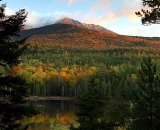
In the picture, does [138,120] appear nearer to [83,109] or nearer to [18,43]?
[83,109]

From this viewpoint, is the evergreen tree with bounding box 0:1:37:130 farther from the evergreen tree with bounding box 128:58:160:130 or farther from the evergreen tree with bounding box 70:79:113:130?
the evergreen tree with bounding box 70:79:113:130

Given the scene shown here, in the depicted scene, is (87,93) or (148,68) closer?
(148,68)

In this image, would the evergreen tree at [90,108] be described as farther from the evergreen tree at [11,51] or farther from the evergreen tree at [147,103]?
the evergreen tree at [11,51]

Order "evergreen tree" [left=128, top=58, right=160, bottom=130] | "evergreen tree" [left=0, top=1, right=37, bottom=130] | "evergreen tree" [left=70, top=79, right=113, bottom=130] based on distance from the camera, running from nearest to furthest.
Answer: "evergreen tree" [left=0, top=1, right=37, bottom=130] → "evergreen tree" [left=128, top=58, right=160, bottom=130] → "evergreen tree" [left=70, top=79, right=113, bottom=130]

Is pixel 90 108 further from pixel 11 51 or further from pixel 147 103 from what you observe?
pixel 11 51

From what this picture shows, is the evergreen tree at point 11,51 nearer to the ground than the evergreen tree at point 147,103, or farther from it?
farther from it

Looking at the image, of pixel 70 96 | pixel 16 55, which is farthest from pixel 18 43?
pixel 70 96

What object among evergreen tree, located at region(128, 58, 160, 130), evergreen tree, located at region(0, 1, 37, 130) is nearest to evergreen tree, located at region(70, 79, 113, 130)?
evergreen tree, located at region(128, 58, 160, 130)

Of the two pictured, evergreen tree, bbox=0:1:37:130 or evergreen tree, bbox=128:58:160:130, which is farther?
evergreen tree, bbox=128:58:160:130

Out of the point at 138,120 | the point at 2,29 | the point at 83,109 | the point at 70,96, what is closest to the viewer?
the point at 2,29

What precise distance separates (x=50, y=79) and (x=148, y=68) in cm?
12188

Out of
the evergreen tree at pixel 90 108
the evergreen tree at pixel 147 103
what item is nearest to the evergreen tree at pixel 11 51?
the evergreen tree at pixel 147 103

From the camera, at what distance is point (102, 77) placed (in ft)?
443

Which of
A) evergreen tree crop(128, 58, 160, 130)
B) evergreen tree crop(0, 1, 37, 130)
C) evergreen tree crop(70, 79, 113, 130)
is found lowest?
evergreen tree crop(70, 79, 113, 130)
